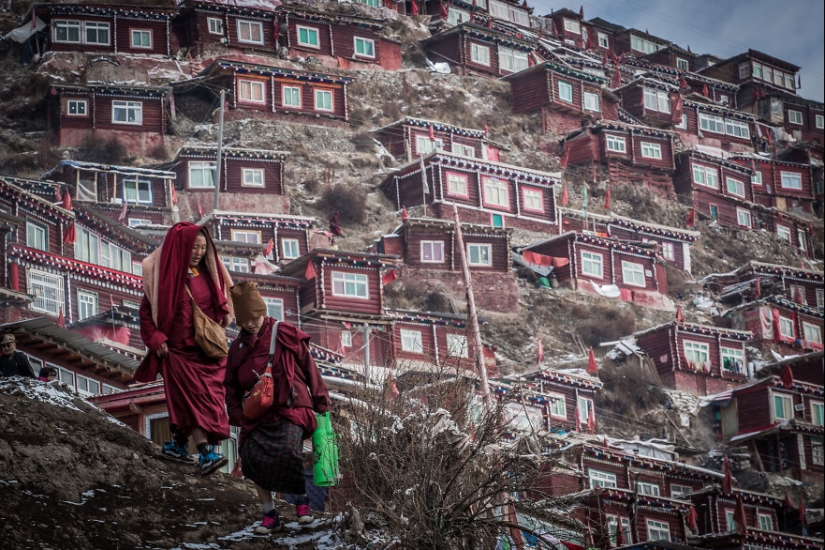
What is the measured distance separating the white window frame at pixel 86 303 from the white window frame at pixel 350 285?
10192 mm

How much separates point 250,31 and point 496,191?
1848cm

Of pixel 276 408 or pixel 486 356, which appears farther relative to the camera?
pixel 486 356

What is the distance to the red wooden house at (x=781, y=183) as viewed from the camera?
84000 millimetres

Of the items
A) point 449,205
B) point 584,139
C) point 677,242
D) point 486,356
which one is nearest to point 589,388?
point 486,356

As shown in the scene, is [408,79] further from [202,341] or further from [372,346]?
[202,341]

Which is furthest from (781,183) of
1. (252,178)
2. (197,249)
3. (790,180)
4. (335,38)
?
(197,249)

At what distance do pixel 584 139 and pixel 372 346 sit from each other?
30.3 metres

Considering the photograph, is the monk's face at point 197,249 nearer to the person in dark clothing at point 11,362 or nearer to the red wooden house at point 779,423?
the person in dark clothing at point 11,362

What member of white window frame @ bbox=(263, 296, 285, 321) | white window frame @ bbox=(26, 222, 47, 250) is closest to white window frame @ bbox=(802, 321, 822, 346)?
white window frame @ bbox=(263, 296, 285, 321)

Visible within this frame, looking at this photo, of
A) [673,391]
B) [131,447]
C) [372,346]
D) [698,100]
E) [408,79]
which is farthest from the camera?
[698,100]

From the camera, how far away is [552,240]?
59.8 m

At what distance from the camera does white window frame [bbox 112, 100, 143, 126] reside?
59875 millimetres

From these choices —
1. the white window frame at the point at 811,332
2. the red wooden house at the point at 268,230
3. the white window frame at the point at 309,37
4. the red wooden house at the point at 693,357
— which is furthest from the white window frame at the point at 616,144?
the red wooden house at the point at 268,230

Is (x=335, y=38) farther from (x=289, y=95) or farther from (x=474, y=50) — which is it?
(x=474, y=50)
